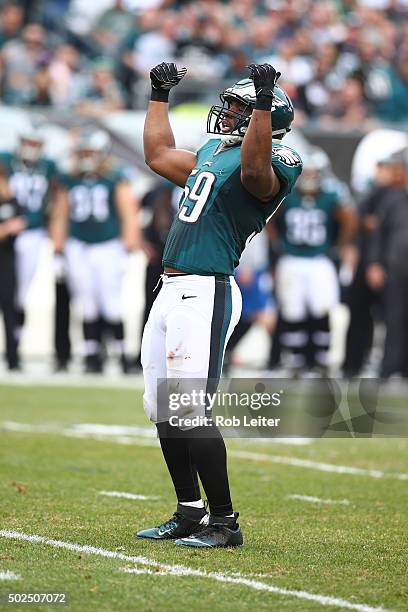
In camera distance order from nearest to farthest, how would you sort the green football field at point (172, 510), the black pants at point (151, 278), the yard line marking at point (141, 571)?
the green football field at point (172, 510) < the yard line marking at point (141, 571) < the black pants at point (151, 278)

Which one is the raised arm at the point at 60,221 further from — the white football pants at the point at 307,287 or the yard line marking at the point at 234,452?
the yard line marking at the point at 234,452

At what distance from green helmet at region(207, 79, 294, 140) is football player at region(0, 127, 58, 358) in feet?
23.7

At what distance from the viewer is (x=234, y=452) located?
7820 millimetres

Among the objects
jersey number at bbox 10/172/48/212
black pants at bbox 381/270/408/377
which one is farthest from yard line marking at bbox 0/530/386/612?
jersey number at bbox 10/172/48/212

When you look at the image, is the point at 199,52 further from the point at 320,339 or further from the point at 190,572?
the point at 190,572

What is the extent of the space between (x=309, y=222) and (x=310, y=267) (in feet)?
1.35

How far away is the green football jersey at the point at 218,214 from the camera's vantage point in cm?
489

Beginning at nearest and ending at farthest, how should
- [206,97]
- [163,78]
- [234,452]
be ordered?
[163,78]
[234,452]
[206,97]

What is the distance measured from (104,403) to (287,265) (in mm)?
3050

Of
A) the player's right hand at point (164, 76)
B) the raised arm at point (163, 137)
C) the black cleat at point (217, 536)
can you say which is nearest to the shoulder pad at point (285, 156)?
the raised arm at point (163, 137)

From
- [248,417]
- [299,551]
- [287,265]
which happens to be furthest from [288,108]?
[287,265]

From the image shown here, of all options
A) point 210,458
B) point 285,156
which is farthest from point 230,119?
point 210,458

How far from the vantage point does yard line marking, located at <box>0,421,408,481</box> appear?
7.11 meters

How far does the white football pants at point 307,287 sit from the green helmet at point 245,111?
7.02m
